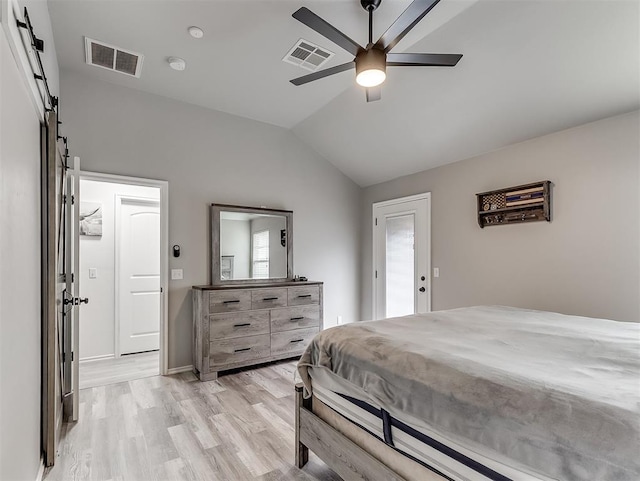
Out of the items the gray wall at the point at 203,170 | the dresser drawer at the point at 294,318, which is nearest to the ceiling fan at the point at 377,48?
the gray wall at the point at 203,170

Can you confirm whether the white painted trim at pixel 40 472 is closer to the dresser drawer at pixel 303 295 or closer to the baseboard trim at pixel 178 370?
the baseboard trim at pixel 178 370

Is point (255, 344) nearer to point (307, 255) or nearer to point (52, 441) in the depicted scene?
point (307, 255)

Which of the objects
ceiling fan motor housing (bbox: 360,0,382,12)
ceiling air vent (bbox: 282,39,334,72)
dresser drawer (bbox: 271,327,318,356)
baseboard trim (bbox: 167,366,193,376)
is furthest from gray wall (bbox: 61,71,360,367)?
ceiling fan motor housing (bbox: 360,0,382,12)

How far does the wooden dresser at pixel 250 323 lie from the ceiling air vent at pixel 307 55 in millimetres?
2379

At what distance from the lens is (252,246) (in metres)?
4.18

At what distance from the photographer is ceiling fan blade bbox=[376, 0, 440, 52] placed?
1.63 meters

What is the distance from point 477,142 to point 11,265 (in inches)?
155

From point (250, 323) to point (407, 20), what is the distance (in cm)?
315

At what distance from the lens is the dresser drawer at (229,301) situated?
11.5ft

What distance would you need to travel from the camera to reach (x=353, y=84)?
11.4ft

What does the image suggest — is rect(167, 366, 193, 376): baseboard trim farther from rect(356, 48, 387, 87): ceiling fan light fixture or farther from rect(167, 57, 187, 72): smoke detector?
rect(356, 48, 387, 87): ceiling fan light fixture

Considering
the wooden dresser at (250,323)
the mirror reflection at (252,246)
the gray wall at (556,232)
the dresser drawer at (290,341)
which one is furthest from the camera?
the mirror reflection at (252,246)

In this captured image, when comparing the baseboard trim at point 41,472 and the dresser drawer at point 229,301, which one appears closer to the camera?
the baseboard trim at point 41,472

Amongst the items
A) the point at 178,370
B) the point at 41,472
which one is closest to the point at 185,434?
the point at 41,472
